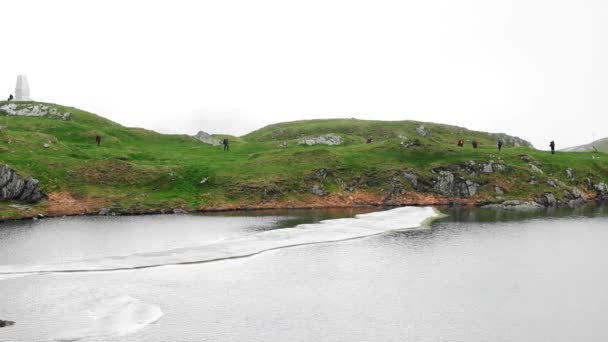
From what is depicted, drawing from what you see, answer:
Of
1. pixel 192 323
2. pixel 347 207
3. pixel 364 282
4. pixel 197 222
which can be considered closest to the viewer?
pixel 192 323

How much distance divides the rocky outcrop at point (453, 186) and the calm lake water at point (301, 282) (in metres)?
40.1

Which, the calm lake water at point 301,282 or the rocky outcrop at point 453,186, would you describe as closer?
the calm lake water at point 301,282

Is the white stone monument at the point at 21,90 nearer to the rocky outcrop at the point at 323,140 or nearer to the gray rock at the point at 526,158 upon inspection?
the rocky outcrop at the point at 323,140

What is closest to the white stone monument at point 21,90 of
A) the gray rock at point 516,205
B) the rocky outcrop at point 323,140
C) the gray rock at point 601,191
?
the rocky outcrop at point 323,140

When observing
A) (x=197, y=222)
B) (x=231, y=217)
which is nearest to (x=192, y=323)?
(x=197, y=222)

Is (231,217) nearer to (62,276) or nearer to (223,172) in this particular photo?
(223,172)

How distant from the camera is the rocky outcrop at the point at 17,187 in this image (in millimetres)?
95938

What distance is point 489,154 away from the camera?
13800 centimetres

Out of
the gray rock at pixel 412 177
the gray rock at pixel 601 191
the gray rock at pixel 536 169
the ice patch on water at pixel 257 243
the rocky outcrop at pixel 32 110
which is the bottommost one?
the ice patch on water at pixel 257 243

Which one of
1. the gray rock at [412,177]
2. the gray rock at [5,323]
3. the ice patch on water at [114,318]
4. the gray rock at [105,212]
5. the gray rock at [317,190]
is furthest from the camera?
the gray rock at [412,177]

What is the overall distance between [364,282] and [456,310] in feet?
33.5

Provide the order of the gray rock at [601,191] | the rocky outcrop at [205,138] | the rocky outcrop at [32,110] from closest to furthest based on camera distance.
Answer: the gray rock at [601,191] < the rocky outcrop at [32,110] < the rocky outcrop at [205,138]

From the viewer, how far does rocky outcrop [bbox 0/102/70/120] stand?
166 meters

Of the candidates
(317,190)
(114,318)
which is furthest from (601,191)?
(114,318)
